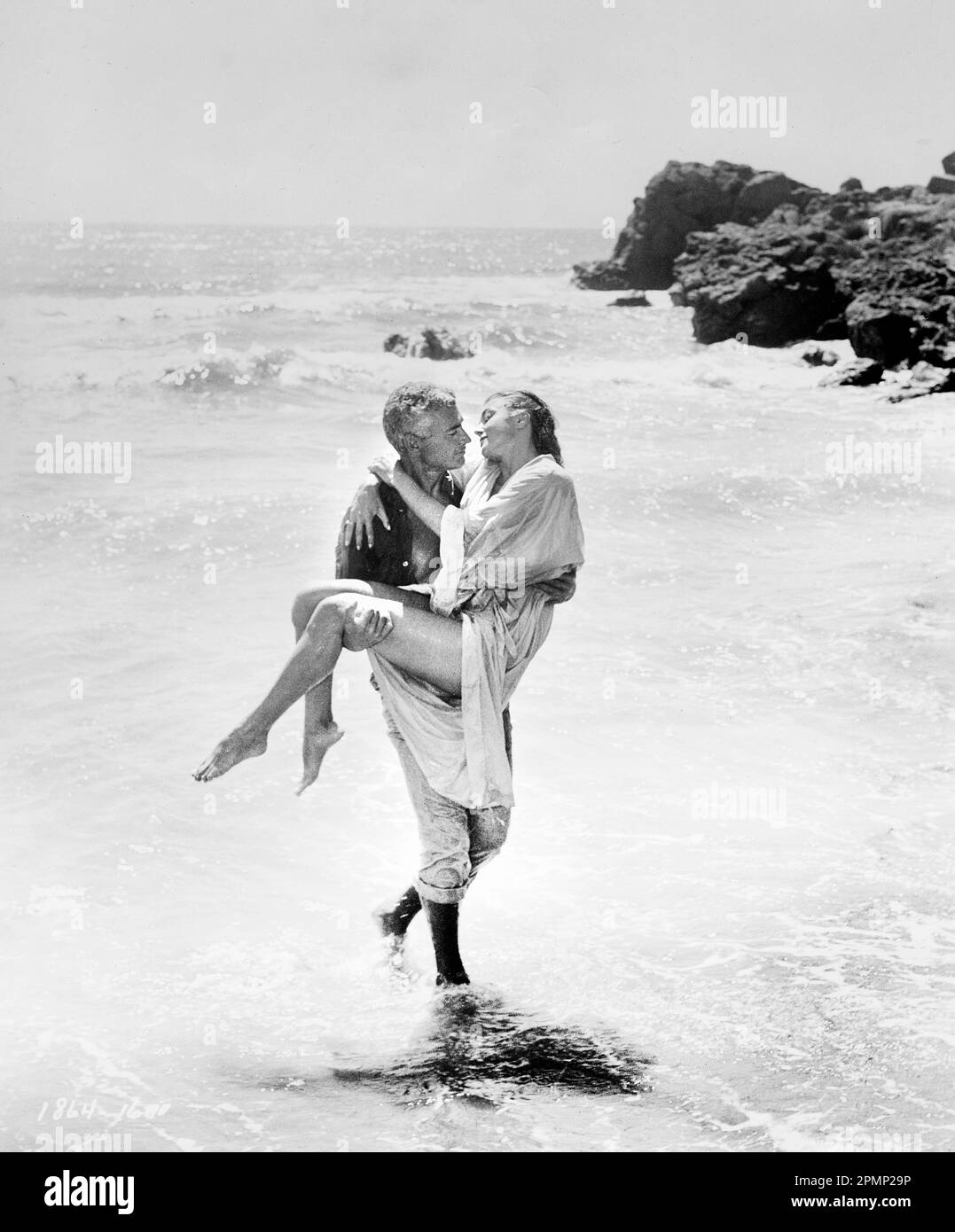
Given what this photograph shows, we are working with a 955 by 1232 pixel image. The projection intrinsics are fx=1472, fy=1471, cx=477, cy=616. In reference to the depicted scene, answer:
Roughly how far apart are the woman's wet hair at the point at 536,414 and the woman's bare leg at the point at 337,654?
1.53 ft

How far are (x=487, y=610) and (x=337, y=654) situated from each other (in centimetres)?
36

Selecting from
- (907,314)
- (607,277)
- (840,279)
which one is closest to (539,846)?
(907,314)

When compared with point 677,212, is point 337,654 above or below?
below

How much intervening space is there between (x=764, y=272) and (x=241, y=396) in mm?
10060

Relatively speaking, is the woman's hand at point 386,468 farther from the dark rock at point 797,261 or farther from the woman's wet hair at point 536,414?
the dark rock at point 797,261

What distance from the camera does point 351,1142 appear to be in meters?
3.01

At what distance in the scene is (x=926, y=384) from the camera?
607 inches

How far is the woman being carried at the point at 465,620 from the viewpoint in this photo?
10.8 feet

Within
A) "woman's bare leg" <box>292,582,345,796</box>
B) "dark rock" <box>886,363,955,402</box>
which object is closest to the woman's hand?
"woman's bare leg" <box>292,582,345,796</box>

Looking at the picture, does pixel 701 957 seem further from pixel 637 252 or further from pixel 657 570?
pixel 637 252

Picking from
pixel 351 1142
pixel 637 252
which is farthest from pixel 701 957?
pixel 637 252

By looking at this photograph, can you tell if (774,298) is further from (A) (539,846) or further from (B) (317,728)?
(B) (317,728)

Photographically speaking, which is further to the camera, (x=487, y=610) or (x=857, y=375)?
(x=857, y=375)

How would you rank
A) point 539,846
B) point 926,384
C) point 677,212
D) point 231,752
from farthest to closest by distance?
point 677,212 < point 926,384 < point 539,846 < point 231,752
